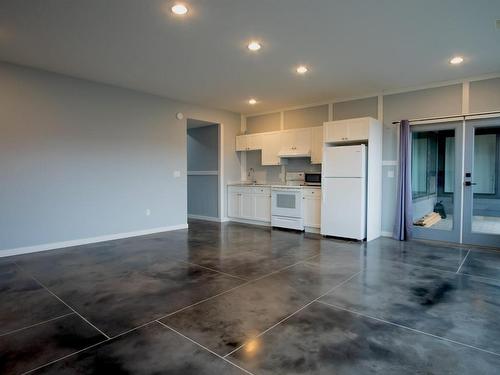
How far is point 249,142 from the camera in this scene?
7523 mm

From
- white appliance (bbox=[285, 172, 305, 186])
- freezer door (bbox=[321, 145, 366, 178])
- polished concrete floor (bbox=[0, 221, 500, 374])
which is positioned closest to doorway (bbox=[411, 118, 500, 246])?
polished concrete floor (bbox=[0, 221, 500, 374])

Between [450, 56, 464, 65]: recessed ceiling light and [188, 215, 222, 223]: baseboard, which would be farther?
[188, 215, 222, 223]: baseboard

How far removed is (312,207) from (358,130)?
5.53 ft

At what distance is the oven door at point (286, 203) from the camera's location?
20.6ft

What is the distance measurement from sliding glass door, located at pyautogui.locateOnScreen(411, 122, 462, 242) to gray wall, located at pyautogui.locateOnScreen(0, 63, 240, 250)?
14.9 ft

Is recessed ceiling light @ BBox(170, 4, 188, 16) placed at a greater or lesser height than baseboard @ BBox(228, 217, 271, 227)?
greater

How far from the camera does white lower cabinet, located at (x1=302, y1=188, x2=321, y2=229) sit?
6020 mm

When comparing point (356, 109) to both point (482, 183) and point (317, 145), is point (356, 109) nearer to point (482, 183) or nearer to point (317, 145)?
point (317, 145)

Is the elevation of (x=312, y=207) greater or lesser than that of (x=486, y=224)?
greater

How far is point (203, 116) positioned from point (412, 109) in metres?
4.22

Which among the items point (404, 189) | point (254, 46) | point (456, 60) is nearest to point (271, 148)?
point (404, 189)

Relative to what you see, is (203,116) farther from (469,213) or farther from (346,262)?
(469,213)

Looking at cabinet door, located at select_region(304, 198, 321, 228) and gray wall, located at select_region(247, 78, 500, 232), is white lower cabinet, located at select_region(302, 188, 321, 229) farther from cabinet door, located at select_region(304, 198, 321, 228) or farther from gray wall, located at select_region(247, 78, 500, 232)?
gray wall, located at select_region(247, 78, 500, 232)

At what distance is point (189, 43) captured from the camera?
12.2 feet
